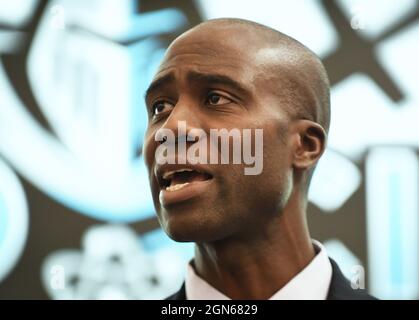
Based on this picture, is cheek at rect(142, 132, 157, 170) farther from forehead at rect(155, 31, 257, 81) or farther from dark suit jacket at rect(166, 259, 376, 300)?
dark suit jacket at rect(166, 259, 376, 300)

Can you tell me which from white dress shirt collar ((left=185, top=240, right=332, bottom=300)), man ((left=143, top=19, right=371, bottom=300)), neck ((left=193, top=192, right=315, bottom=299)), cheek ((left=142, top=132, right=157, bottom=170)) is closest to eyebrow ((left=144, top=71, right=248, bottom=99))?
man ((left=143, top=19, right=371, bottom=300))

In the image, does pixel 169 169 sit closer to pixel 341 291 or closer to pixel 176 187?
pixel 176 187

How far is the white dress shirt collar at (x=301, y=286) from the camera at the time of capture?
4.22 ft

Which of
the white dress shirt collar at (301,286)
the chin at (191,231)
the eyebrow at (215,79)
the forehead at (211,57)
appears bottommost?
the white dress shirt collar at (301,286)

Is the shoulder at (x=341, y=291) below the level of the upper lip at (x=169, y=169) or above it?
below

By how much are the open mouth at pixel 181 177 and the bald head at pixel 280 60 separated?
0.23 metres

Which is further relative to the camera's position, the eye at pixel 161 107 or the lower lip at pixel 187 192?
the eye at pixel 161 107

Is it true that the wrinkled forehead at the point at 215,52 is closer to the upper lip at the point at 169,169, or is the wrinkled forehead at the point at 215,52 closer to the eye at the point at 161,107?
the eye at the point at 161,107

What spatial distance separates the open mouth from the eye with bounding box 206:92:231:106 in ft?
0.46

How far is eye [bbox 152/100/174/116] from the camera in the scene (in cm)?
133

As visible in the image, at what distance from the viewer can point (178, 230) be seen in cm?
122

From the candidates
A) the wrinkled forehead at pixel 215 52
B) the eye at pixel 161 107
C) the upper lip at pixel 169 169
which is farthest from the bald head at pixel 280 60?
the upper lip at pixel 169 169

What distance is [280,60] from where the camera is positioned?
4.41 feet
